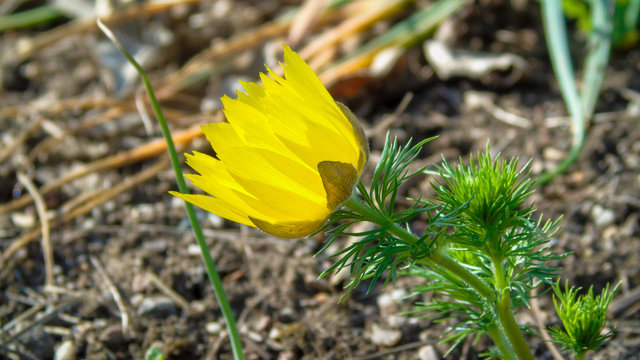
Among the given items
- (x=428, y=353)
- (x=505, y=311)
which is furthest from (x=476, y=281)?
(x=428, y=353)

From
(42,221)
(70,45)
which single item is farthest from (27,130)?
(70,45)

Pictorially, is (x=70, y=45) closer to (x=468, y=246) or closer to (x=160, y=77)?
(x=160, y=77)

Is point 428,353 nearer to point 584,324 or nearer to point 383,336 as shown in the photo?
point 383,336

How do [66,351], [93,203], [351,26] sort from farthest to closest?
1. [351,26]
2. [93,203]
3. [66,351]

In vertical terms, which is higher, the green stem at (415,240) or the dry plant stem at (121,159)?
the dry plant stem at (121,159)

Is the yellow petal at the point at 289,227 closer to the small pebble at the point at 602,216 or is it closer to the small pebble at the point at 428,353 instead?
the small pebble at the point at 428,353

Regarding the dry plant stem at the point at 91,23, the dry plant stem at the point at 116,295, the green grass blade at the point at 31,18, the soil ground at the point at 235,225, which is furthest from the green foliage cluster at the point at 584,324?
the green grass blade at the point at 31,18

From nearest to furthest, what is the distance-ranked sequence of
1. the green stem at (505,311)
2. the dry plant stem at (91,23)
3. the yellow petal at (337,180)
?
the yellow petal at (337,180) → the green stem at (505,311) → the dry plant stem at (91,23)
